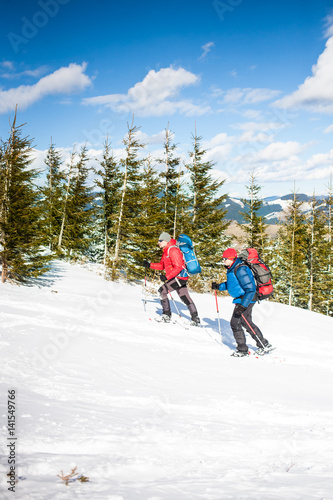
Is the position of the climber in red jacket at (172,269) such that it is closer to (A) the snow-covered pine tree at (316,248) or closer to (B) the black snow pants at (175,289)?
(B) the black snow pants at (175,289)

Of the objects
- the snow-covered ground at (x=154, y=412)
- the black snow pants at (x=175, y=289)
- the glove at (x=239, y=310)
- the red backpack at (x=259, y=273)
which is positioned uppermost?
the red backpack at (x=259, y=273)

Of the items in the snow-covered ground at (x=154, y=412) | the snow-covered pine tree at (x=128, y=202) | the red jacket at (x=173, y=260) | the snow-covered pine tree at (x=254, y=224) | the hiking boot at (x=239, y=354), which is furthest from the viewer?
the snow-covered pine tree at (x=254, y=224)

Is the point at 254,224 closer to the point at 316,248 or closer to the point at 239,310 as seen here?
the point at 316,248

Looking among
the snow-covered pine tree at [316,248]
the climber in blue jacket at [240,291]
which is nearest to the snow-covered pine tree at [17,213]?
the climber in blue jacket at [240,291]

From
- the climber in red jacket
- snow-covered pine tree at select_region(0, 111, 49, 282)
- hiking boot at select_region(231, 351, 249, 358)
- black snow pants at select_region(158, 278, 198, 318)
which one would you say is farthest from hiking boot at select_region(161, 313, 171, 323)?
snow-covered pine tree at select_region(0, 111, 49, 282)

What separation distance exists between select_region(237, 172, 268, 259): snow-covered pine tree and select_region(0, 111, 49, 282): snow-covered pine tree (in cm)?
1949

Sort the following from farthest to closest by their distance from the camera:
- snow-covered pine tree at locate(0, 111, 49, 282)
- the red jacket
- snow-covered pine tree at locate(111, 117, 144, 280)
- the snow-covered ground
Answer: snow-covered pine tree at locate(111, 117, 144, 280) < snow-covered pine tree at locate(0, 111, 49, 282) < the red jacket < the snow-covered ground

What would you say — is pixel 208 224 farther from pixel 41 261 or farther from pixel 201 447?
pixel 201 447

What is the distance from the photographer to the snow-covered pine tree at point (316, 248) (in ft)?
95.6

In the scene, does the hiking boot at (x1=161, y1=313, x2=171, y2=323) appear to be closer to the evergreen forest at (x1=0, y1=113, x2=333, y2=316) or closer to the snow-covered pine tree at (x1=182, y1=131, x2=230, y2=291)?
the evergreen forest at (x1=0, y1=113, x2=333, y2=316)

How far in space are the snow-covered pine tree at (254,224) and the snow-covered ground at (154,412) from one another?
1957 cm

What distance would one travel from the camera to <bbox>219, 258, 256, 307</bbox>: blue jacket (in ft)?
20.2

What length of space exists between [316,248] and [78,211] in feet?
76.0

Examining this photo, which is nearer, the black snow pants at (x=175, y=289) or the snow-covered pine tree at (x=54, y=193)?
the black snow pants at (x=175, y=289)
